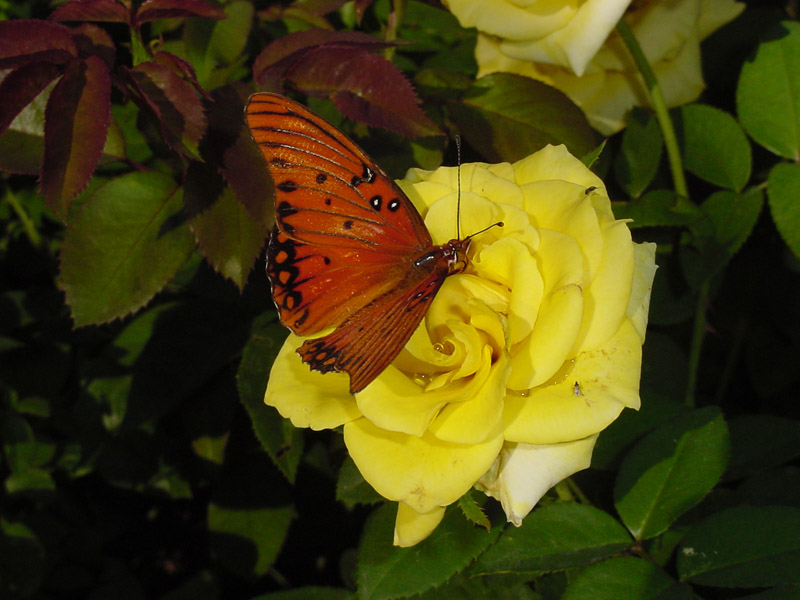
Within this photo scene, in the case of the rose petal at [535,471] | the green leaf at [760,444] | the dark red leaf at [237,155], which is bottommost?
the green leaf at [760,444]

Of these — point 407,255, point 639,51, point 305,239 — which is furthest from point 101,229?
point 639,51

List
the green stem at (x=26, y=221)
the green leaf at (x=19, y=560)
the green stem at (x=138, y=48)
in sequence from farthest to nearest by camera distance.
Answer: the green stem at (x=26, y=221), the green leaf at (x=19, y=560), the green stem at (x=138, y=48)

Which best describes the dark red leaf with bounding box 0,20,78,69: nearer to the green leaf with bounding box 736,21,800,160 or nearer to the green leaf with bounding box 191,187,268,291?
the green leaf with bounding box 191,187,268,291

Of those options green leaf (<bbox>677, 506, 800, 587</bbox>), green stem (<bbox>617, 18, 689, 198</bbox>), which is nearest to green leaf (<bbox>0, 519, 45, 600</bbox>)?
green leaf (<bbox>677, 506, 800, 587</bbox>)

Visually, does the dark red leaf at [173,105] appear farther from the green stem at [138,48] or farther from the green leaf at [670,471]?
the green leaf at [670,471]

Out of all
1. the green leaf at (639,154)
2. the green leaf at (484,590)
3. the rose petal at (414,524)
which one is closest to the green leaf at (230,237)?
the rose petal at (414,524)
